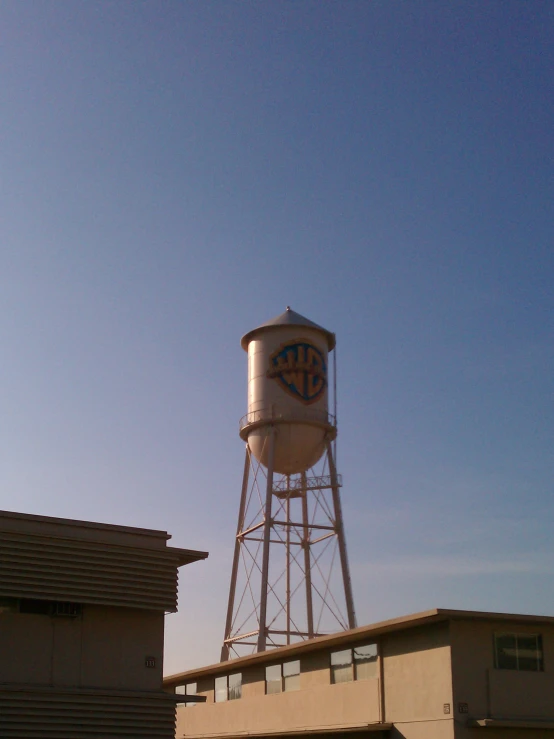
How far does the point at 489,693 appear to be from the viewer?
24.5 metres

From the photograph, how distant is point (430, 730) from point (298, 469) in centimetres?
2107

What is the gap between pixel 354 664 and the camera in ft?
92.8

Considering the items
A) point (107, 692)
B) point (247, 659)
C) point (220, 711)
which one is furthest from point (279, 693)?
point (107, 692)

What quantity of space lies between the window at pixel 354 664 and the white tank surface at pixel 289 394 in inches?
603

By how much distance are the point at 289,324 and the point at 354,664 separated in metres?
18.9

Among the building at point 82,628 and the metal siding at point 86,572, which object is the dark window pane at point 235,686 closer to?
the building at point 82,628

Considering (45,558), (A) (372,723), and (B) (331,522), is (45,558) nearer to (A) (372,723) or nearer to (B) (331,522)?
(A) (372,723)

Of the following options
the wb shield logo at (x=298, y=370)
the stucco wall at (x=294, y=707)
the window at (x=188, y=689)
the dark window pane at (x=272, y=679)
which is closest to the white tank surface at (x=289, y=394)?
the wb shield logo at (x=298, y=370)

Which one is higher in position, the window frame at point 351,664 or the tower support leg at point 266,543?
the tower support leg at point 266,543

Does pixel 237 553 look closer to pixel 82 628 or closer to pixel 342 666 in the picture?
pixel 342 666

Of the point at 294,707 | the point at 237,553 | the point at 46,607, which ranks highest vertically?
the point at 237,553

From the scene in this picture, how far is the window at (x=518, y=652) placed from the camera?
25047 millimetres

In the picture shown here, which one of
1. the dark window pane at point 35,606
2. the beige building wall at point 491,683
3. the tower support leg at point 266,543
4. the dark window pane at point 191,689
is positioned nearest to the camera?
the dark window pane at point 35,606

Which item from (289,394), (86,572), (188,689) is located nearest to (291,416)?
(289,394)
